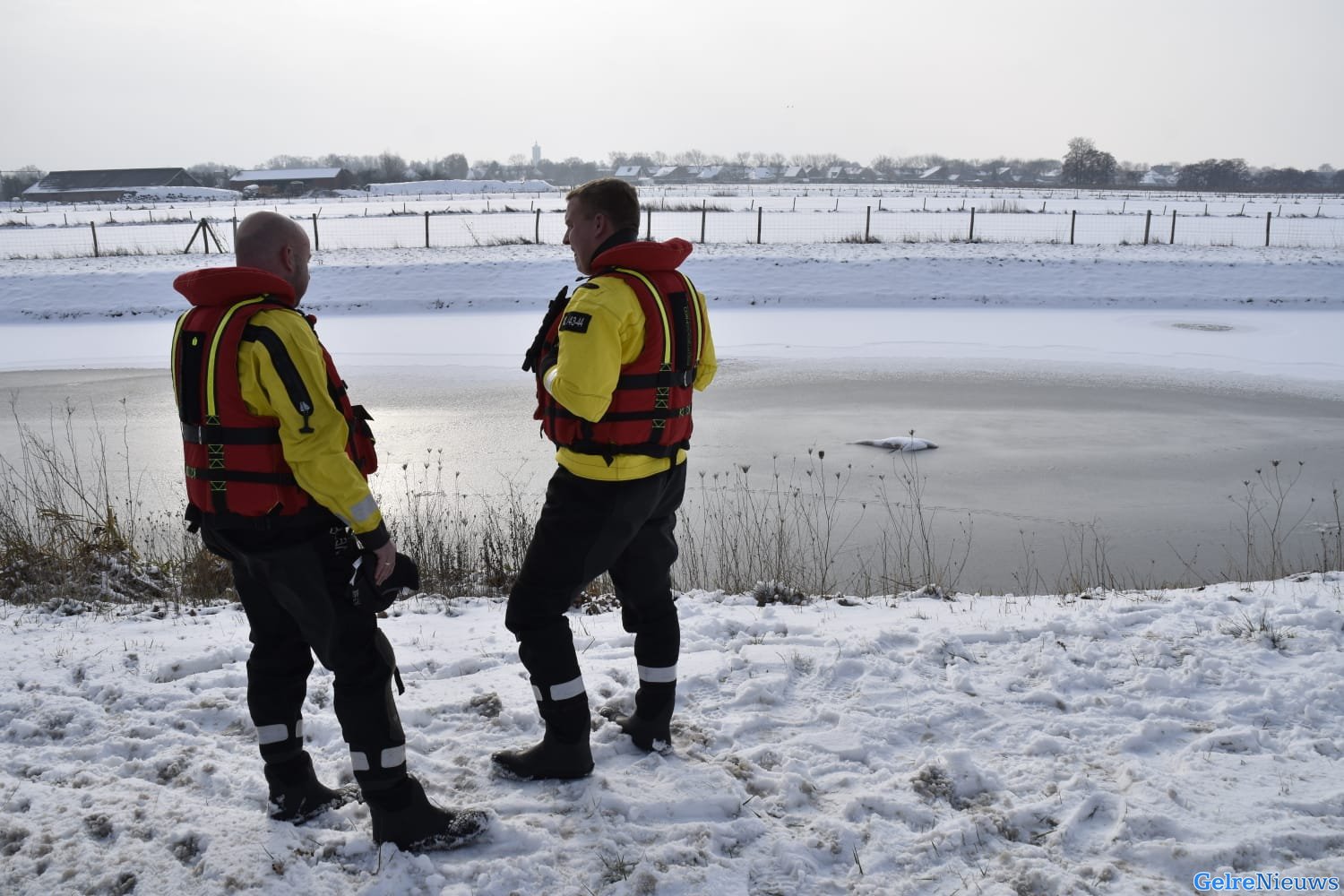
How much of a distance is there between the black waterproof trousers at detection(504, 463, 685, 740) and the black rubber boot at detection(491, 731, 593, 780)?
0.04 m

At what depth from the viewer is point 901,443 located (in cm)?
868

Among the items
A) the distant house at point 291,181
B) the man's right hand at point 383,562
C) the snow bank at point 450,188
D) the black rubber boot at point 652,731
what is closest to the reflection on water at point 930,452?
the black rubber boot at point 652,731

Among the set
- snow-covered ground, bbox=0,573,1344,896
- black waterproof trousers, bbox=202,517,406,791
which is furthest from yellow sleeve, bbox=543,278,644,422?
snow-covered ground, bbox=0,573,1344,896

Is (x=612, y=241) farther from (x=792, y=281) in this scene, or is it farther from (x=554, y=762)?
(x=792, y=281)

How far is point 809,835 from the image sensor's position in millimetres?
3004

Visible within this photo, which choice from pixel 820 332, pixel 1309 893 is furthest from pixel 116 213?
pixel 1309 893

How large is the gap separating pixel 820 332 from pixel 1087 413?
19.6 ft

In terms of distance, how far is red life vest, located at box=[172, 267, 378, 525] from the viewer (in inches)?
100

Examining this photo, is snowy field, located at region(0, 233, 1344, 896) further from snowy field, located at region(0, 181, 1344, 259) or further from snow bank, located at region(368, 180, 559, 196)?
snow bank, located at region(368, 180, 559, 196)

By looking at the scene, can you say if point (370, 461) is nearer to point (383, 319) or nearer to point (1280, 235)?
point (383, 319)

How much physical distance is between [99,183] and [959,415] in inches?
3627

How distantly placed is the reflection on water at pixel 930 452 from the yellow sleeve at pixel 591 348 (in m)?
3.37

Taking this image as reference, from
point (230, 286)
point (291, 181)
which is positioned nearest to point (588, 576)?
point (230, 286)

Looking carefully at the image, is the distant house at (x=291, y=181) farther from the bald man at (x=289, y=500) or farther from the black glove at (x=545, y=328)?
the bald man at (x=289, y=500)
